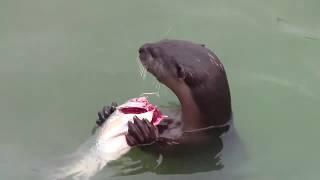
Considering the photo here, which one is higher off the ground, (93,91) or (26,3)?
(26,3)

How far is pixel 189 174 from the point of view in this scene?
4.57 m

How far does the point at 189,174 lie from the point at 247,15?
1963mm

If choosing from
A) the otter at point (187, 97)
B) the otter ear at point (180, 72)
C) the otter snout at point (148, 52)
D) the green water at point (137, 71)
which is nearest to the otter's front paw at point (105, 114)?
the otter at point (187, 97)

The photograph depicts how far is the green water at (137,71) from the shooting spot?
4738mm

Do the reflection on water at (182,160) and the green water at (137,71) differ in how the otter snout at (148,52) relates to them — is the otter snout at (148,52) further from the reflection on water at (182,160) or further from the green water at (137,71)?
the green water at (137,71)

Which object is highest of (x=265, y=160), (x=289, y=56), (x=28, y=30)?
(x=28, y=30)

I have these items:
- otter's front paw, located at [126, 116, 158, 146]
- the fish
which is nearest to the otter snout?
the fish

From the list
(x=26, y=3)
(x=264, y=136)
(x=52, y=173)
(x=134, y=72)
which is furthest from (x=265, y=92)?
(x=26, y=3)

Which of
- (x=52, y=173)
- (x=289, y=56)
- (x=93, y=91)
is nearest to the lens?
(x=52, y=173)

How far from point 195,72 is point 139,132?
43 centimetres

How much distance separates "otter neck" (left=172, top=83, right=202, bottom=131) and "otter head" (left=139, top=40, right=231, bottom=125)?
13 mm

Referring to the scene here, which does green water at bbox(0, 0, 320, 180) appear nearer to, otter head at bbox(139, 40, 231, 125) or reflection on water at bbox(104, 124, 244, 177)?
reflection on water at bbox(104, 124, 244, 177)

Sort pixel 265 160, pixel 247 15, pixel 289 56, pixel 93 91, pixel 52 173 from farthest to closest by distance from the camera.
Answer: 1. pixel 247 15
2. pixel 289 56
3. pixel 93 91
4. pixel 265 160
5. pixel 52 173

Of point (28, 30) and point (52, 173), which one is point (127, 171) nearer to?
point (52, 173)
